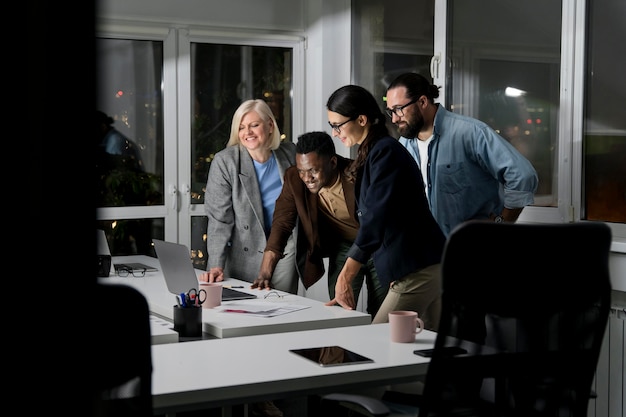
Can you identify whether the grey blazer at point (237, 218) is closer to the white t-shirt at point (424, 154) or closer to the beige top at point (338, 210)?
the beige top at point (338, 210)

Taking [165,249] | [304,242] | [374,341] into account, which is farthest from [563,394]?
[304,242]

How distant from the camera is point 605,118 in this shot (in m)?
3.73

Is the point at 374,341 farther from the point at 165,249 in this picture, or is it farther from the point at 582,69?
the point at 582,69

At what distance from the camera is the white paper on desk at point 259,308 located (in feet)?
10.2

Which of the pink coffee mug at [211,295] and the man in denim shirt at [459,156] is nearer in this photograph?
the pink coffee mug at [211,295]

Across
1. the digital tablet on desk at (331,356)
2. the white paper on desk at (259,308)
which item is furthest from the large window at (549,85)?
the digital tablet on desk at (331,356)

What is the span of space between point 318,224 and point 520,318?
2.27 m

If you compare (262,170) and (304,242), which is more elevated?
(262,170)

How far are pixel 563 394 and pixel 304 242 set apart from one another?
2305mm

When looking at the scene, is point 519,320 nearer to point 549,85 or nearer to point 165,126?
point 549,85

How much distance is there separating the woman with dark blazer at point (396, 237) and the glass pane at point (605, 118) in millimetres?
1007

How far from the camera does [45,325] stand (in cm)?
37

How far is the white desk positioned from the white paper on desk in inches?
17.5

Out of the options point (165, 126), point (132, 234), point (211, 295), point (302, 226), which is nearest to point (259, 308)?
point (211, 295)
